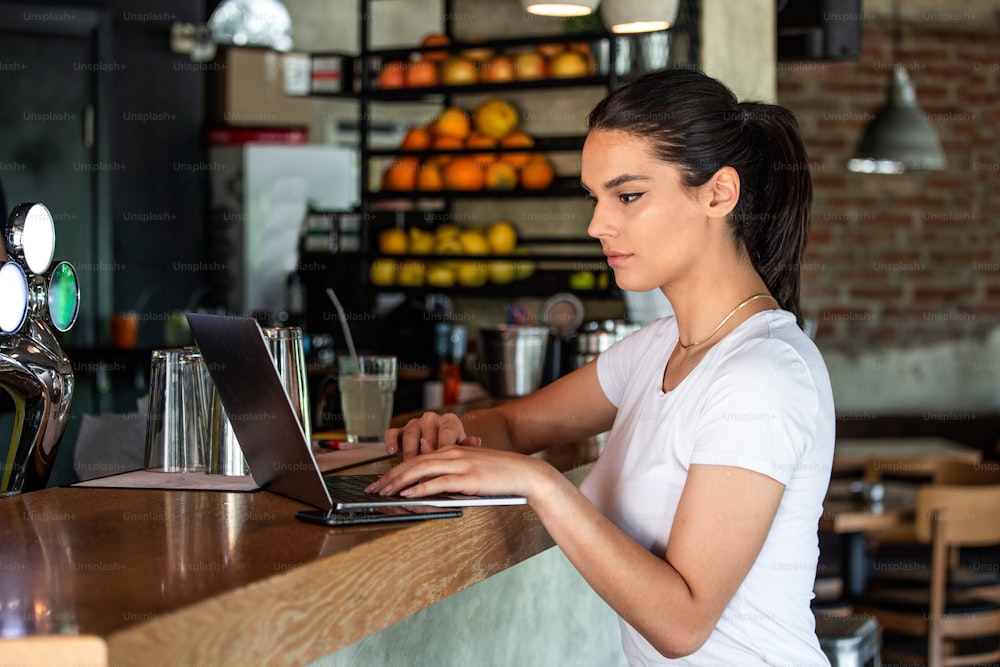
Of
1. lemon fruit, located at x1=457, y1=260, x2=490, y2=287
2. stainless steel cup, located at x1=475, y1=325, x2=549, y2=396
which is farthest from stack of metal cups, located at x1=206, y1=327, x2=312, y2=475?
lemon fruit, located at x1=457, y1=260, x2=490, y2=287

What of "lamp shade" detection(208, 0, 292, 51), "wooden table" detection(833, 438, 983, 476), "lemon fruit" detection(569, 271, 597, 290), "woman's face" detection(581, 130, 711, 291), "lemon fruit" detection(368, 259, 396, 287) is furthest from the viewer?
"lamp shade" detection(208, 0, 292, 51)

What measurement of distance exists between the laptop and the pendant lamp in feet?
14.3

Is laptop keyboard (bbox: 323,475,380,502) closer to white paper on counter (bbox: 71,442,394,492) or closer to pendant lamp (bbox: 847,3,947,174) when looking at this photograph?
white paper on counter (bbox: 71,442,394,492)

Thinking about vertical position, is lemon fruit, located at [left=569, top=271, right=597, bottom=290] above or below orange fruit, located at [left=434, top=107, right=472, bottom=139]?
below

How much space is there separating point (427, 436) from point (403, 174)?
2.33m

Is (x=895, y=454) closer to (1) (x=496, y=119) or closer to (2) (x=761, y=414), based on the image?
(1) (x=496, y=119)

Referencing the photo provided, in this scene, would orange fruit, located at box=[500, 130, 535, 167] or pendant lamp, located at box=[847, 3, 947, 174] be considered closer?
orange fruit, located at box=[500, 130, 535, 167]

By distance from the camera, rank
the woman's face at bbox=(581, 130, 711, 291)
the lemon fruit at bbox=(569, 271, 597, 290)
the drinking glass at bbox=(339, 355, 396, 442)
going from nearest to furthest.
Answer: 1. the woman's face at bbox=(581, 130, 711, 291)
2. the drinking glass at bbox=(339, 355, 396, 442)
3. the lemon fruit at bbox=(569, 271, 597, 290)

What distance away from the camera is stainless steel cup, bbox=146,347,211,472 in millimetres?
1527

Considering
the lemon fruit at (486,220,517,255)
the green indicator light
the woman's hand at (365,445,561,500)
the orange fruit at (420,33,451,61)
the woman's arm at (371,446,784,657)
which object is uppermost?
the orange fruit at (420,33,451,61)

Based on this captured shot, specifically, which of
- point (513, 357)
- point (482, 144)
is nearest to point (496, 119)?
point (482, 144)

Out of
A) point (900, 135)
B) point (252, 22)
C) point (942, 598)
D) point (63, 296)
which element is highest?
point (252, 22)

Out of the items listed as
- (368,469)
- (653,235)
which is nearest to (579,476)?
(368,469)

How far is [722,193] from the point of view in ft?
4.73
